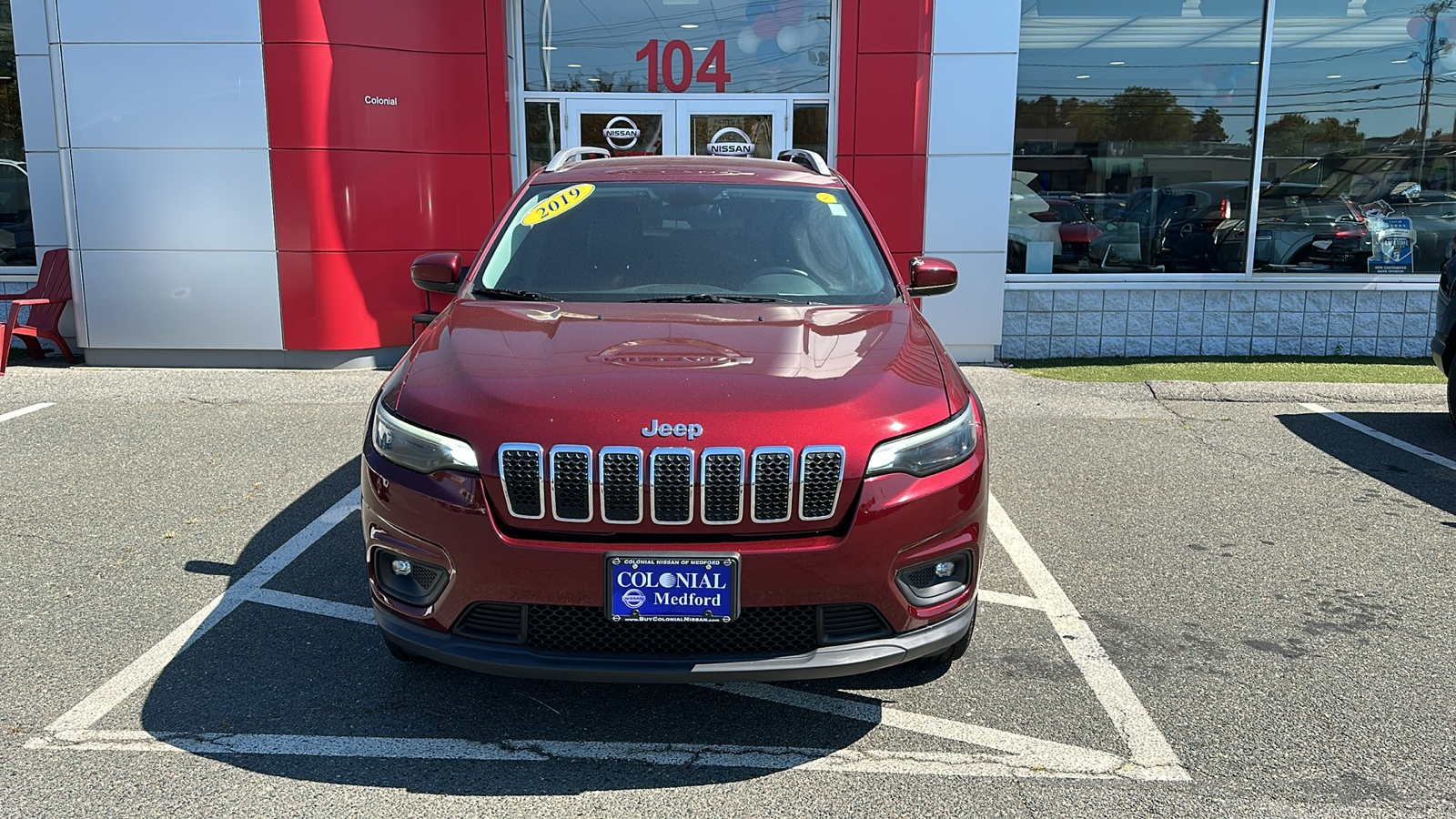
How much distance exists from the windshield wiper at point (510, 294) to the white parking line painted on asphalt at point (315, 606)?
128 cm

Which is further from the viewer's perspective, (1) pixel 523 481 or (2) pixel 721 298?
(2) pixel 721 298

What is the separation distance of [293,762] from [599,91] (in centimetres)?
794

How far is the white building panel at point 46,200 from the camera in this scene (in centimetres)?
995

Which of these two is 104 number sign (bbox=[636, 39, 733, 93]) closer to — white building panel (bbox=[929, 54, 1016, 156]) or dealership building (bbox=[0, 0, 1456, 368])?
dealership building (bbox=[0, 0, 1456, 368])

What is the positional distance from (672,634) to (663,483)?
42cm

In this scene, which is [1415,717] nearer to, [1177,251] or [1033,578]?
[1033,578]

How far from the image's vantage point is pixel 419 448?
10.3 ft

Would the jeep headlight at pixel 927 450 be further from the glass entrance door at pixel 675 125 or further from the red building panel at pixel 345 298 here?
the glass entrance door at pixel 675 125

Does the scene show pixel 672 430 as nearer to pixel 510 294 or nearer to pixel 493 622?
pixel 493 622

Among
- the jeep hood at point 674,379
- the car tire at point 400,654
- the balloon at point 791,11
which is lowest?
the car tire at point 400,654

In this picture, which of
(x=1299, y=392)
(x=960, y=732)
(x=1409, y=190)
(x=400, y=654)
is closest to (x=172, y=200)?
(x=400, y=654)

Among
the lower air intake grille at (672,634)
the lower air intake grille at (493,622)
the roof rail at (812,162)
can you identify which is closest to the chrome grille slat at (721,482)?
the lower air intake grille at (672,634)

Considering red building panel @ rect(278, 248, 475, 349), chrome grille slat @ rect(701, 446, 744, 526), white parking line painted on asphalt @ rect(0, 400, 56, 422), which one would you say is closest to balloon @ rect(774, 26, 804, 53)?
red building panel @ rect(278, 248, 475, 349)

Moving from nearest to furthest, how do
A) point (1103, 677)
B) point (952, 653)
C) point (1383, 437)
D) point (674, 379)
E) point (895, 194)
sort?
point (674, 379) → point (952, 653) → point (1103, 677) → point (1383, 437) → point (895, 194)
